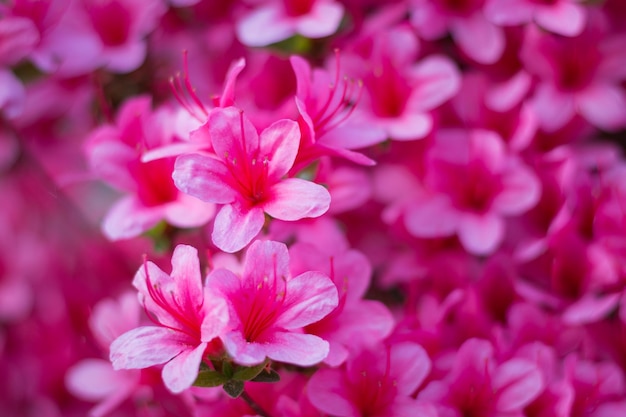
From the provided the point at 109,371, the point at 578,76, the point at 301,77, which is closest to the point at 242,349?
the point at 301,77

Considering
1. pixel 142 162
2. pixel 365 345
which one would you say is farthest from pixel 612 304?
pixel 142 162

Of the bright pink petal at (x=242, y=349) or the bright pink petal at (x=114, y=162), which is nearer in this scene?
the bright pink petal at (x=242, y=349)

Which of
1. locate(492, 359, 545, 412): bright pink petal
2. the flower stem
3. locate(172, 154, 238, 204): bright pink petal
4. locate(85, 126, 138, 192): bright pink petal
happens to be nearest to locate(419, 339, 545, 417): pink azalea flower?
A: locate(492, 359, 545, 412): bright pink petal

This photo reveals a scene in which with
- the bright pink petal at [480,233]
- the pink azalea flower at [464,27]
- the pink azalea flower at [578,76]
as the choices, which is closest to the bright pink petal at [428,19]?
the pink azalea flower at [464,27]

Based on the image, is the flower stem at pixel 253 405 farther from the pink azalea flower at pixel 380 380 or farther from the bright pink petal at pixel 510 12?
the bright pink petal at pixel 510 12

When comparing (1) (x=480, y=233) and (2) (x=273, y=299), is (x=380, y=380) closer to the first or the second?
(2) (x=273, y=299)

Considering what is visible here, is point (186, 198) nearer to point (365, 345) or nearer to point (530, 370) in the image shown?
point (365, 345)
